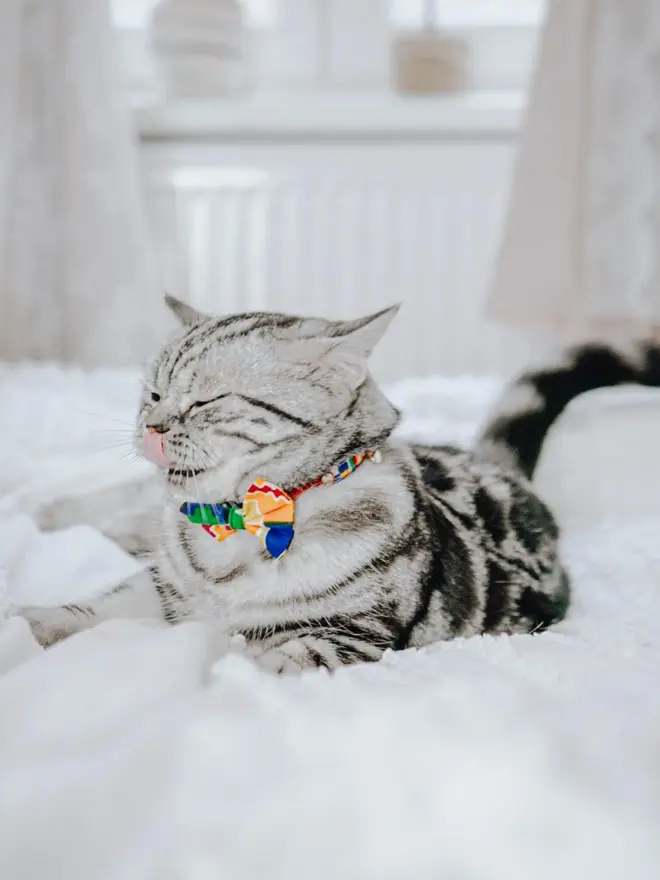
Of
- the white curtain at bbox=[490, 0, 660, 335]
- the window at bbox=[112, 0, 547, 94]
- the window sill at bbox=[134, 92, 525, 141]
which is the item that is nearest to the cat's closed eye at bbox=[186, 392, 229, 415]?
the white curtain at bbox=[490, 0, 660, 335]

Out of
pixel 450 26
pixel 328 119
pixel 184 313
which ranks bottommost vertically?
pixel 184 313

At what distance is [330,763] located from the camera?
0.39 m

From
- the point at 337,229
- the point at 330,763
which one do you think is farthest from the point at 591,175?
the point at 330,763

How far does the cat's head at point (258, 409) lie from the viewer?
632 mm

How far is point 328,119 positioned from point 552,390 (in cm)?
109

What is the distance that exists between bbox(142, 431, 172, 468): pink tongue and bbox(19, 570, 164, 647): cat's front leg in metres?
0.14

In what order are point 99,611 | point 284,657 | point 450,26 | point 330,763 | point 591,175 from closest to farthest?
1. point 330,763
2. point 284,657
3. point 99,611
4. point 591,175
5. point 450,26

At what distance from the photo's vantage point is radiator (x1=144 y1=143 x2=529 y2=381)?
190 cm

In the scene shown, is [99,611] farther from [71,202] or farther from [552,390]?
[71,202]

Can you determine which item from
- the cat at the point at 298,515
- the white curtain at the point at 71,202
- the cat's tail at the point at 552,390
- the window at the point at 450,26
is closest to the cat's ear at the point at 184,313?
the cat at the point at 298,515

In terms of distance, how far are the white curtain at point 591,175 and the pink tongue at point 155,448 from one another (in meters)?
1.27

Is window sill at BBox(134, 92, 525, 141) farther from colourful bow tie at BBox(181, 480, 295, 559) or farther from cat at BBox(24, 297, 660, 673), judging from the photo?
colourful bow tie at BBox(181, 480, 295, 559)

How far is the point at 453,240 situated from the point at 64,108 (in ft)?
2.93

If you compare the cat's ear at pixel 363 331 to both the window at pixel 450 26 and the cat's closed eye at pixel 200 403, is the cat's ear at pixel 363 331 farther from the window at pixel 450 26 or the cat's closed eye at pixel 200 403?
the window at pixel 450 26
